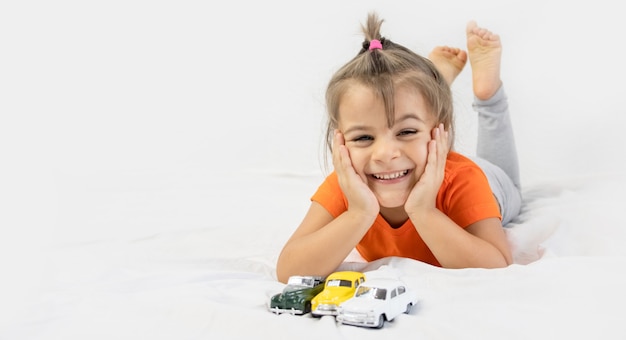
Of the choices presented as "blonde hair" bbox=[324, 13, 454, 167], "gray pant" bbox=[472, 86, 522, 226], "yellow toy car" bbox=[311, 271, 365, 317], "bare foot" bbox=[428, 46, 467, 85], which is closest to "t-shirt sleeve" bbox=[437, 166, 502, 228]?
"blonde hair" bbox=[324, 13, 454, 167]

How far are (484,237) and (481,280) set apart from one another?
244 mm

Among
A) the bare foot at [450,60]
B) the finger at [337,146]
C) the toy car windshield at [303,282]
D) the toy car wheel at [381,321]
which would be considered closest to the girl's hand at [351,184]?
the finger at [337,146]

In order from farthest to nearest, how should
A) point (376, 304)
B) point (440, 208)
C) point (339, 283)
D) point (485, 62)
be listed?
point (485, 62) < point (440, 208) < point (339, 283) < point (376, 304)

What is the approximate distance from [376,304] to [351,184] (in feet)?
1.24

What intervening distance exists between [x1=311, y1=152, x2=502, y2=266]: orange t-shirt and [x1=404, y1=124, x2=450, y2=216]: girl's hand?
11 centimetres

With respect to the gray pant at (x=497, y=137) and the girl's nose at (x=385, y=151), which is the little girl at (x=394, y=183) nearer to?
the girl's nose at (x=385, y=151)

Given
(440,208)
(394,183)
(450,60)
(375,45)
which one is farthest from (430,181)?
(450,60)

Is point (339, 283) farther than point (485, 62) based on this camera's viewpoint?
No

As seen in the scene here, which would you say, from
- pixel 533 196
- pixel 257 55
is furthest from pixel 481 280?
pixel 257 55

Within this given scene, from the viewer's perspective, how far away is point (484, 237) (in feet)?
4.70

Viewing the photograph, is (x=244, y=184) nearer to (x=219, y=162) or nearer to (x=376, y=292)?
(x=219, y=162)

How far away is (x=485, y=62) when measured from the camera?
208 cm

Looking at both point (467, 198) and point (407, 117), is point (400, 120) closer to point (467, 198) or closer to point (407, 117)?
point (407, 117)

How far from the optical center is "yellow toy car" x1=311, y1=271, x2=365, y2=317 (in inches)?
42.3
